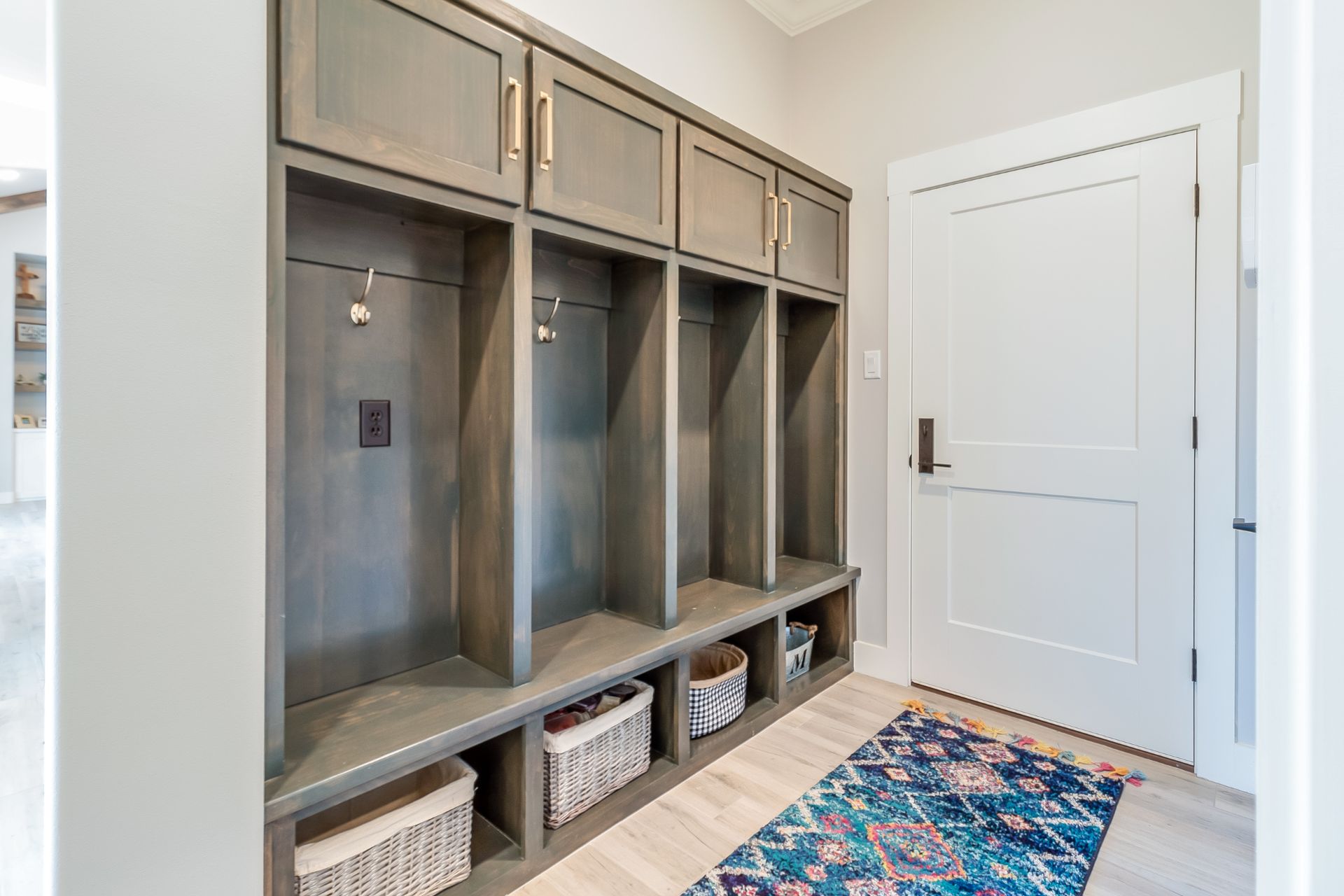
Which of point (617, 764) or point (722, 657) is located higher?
point (722, 657)

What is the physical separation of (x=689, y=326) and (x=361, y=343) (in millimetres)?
1314

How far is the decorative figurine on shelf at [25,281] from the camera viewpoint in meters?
1.34

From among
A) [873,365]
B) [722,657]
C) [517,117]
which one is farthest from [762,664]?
[517,117]

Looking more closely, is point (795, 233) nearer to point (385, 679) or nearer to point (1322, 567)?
point (385, 679)

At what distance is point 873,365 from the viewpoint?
2.87m


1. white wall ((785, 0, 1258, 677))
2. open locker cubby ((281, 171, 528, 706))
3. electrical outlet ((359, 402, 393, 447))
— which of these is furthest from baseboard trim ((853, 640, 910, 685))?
electrical outlet ((359, 402, 393, 447))

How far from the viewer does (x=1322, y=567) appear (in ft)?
0.90

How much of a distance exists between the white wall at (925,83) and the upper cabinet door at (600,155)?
1216 mm

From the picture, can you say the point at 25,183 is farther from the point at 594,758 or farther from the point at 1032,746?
the point at 1032,746

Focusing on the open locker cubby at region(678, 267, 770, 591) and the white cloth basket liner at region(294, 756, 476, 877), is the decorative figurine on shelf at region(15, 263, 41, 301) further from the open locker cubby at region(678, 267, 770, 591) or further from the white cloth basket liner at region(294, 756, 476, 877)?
the open locker cubby at region(678, 267, 770, 591)

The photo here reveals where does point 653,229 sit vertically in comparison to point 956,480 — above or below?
above

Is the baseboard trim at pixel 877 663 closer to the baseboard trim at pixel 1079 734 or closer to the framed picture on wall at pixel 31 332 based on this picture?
the baseboard trim at pixel 1079 734

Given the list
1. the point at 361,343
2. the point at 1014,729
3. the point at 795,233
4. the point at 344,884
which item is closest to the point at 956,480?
the point at 1014,729

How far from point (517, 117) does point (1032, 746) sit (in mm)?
2546
